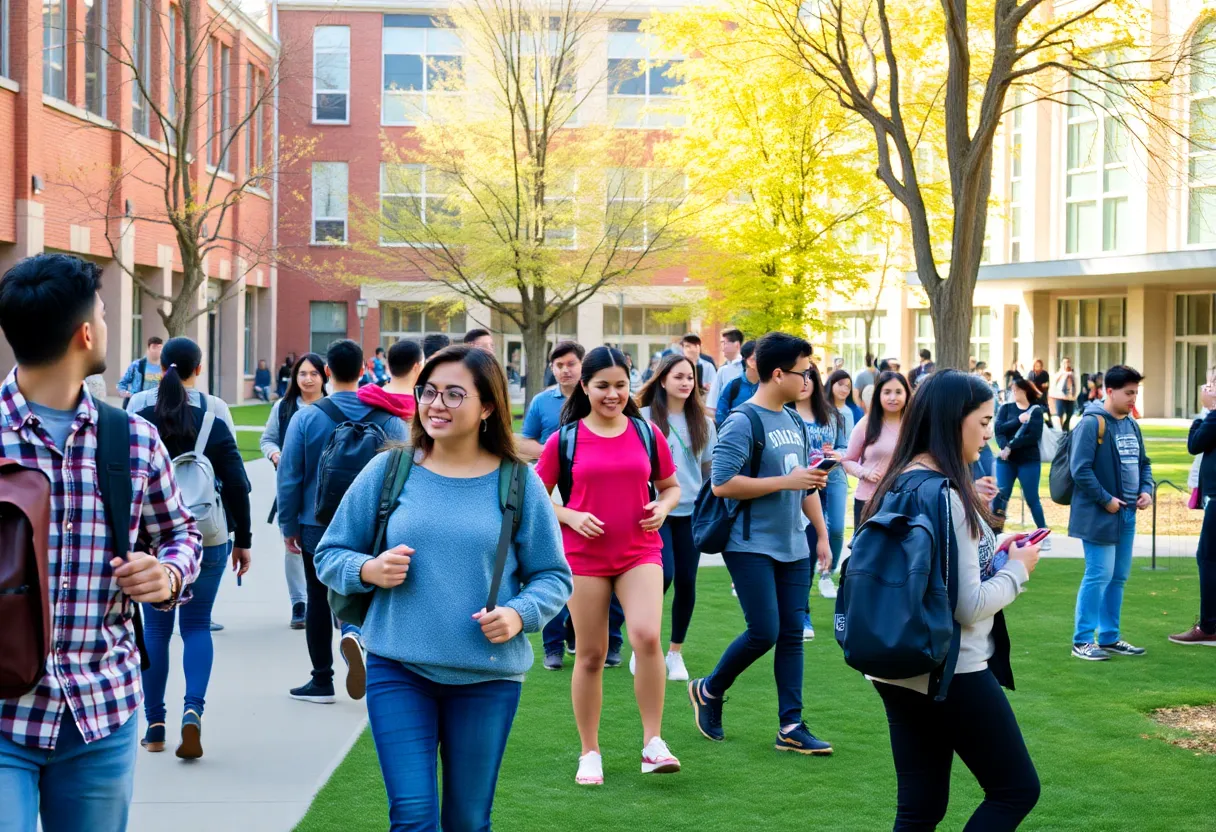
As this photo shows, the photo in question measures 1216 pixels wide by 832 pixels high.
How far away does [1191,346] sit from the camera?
44.4m

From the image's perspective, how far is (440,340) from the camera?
26.8 feet

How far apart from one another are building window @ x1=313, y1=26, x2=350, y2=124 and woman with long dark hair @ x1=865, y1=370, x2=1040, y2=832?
5253cm

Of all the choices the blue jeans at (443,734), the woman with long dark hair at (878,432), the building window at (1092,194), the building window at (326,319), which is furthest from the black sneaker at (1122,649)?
the building window at (326,319)

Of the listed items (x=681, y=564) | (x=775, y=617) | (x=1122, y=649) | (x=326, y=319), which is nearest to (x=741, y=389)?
(x=1122, y=649)

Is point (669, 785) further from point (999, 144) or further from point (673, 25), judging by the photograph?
point (999, 144)

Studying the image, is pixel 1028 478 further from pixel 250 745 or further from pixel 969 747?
pixel 969 747

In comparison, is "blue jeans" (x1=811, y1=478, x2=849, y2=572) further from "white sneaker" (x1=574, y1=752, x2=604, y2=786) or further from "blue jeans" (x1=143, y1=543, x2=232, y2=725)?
"blue jeans" (x1=143, y1=543, x2=232, y2=725)

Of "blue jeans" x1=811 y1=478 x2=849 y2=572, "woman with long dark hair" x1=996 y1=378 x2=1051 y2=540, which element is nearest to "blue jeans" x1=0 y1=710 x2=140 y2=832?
"blue jeans" x1=811 y1=478 x2=849 y2=572

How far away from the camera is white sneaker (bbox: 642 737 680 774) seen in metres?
6.34

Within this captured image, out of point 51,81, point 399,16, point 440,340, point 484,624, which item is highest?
point 399,16

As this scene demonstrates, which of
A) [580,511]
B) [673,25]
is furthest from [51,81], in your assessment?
[580,511]

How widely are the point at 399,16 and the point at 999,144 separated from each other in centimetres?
2465

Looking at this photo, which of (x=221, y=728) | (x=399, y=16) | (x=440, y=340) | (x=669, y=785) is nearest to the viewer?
(x=669, y=785)

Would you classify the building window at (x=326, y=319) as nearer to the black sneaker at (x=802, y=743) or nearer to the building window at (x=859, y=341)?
the building window at (x=859, y=341)
